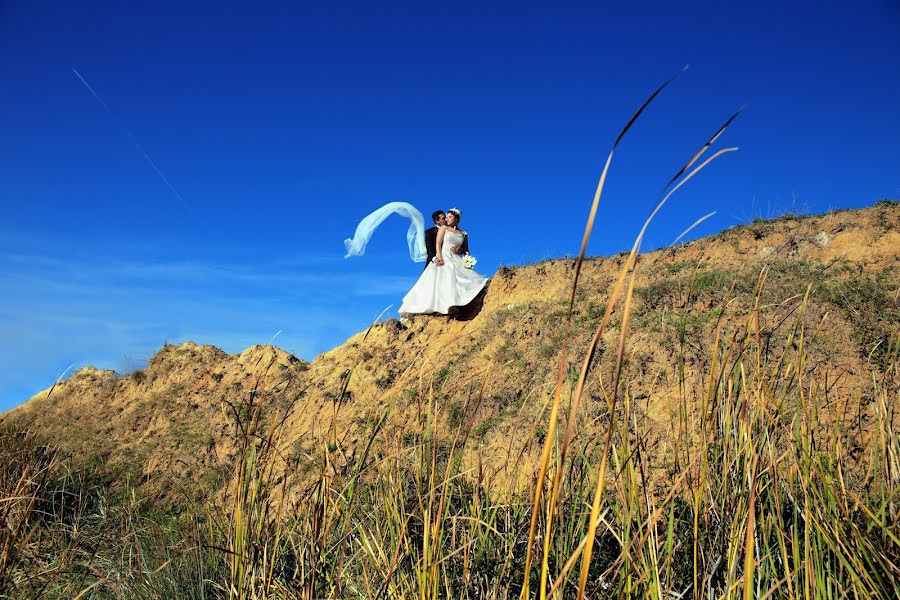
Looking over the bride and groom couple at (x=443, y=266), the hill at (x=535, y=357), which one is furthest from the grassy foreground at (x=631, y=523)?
the bride and groom couple at (x=443, y=266)

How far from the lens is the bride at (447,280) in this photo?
13391 millimetres

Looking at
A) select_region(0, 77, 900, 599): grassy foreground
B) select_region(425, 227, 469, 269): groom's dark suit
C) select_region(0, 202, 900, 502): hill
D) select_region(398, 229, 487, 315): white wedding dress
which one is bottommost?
select_region(0, 77, 900, 599): grassy foreground

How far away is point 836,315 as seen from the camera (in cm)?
920

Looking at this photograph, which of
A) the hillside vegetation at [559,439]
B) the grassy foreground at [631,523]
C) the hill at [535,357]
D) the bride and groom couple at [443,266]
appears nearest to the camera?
→ the grassy foreground at [631,523]

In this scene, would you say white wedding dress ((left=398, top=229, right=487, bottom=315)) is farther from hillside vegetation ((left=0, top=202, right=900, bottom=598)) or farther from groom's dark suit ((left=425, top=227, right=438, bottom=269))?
hillside vegetation ((left=0, top=202, right=900, bottom=598))

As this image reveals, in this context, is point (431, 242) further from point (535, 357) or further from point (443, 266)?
point (535, 357)

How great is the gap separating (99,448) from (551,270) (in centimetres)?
1182

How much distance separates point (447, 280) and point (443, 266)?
33 cm

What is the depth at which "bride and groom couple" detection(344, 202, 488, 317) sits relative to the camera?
1336cm

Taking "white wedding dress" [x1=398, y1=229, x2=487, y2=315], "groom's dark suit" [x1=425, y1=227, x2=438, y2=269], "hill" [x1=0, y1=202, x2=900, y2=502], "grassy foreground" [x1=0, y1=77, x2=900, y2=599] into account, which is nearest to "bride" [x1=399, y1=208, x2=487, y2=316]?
"white wedding dress" [x1=398, y1=229, x2=487, y2=315]

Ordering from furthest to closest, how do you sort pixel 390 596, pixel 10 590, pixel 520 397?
pixel 520 397
pixel 10 590
pixel 390 596

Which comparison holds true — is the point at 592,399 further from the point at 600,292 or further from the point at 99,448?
the point at 99,448

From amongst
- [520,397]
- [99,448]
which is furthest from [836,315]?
[99,448]

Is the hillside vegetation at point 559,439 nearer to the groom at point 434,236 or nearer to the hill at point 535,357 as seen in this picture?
the hill at point 535,357
